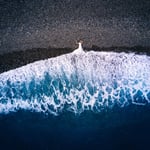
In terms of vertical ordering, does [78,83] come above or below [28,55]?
below

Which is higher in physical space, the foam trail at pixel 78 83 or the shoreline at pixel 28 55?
the shoreline at pixel 28 55

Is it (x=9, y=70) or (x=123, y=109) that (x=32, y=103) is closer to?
(x=9, y=70)

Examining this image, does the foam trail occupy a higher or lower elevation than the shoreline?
lower

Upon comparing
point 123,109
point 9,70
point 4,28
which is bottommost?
point 123,109

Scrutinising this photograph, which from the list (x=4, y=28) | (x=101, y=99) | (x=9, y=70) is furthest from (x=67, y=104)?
(x=4, y=28)
